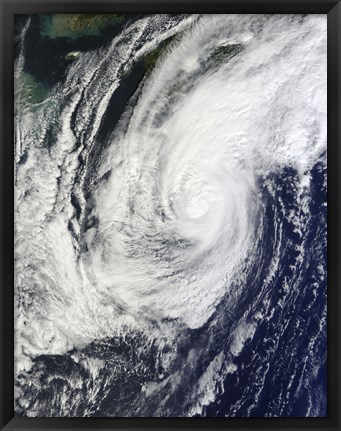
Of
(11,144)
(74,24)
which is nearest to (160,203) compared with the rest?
(11,144)

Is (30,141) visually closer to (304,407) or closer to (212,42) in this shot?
(212,42)

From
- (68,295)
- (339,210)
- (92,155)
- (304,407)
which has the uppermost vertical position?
(92,155)

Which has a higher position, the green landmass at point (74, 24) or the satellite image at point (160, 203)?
the green landmass at point (74, 24)

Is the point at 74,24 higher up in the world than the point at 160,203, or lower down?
higher up

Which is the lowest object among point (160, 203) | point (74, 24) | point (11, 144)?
point (160, 203)

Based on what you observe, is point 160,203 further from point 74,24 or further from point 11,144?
point 74,24

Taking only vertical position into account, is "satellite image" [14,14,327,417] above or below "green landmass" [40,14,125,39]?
below

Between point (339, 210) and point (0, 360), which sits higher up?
point (339, 210)

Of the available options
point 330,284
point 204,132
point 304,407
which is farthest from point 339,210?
point 304,407
